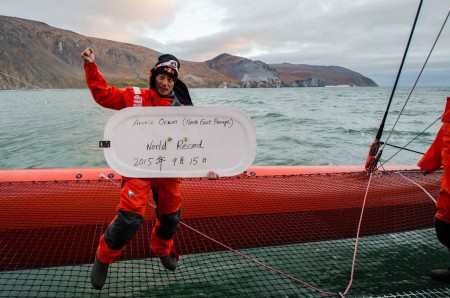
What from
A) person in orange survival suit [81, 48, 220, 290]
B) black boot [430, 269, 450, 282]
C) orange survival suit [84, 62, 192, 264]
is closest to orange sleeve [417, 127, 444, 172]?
black boot [430, 269, 450, 282]

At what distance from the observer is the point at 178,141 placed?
2426mm

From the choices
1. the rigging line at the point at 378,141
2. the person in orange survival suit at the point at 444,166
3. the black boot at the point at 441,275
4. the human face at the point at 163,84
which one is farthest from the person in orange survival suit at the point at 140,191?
the rigging line at the point at 378,141

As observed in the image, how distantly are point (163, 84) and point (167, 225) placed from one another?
986 millimetres

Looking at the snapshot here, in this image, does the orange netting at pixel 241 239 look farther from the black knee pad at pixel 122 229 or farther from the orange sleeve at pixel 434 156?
the orange sleeve at pixel 434 156

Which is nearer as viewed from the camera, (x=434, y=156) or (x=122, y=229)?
(x=122, y=229)

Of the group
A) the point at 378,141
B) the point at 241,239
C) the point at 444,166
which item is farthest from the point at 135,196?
the point at 378,141

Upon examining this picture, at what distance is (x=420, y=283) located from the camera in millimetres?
2857

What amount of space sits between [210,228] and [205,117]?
1.30 m

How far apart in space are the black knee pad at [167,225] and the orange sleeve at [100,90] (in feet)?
2.72

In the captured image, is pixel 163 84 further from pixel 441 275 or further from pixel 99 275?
pixel 441 275

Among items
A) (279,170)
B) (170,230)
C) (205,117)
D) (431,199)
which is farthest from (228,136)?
(431,199)

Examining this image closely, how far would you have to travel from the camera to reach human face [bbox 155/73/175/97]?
7.82ft

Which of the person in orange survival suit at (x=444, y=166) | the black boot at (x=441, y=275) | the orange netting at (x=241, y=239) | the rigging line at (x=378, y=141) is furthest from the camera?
the rigging line at (x=378, y=141)

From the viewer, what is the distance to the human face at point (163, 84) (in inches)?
93.9
